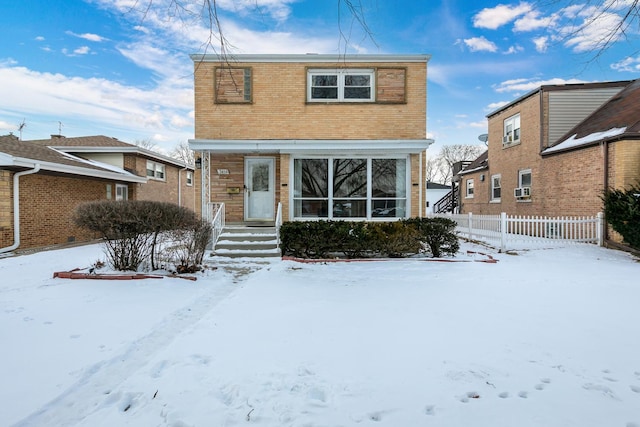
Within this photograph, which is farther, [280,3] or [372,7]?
[280,3]

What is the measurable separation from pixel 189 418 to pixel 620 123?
15.8 meters

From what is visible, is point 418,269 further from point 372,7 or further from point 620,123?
point 620,123

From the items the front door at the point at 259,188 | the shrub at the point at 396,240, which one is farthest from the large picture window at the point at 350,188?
the shrub at the point at 396,240

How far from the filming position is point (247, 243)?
9477 millimetres

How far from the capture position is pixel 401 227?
8.98 meters

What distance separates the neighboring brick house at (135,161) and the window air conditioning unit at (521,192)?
694 inches

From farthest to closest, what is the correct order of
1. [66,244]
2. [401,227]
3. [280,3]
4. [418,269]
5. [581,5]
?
[66,244] < [401,227] < [418,269] < [280,3] < [581,5]

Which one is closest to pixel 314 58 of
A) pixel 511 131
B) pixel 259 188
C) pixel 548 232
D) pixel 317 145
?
pixel 317 145

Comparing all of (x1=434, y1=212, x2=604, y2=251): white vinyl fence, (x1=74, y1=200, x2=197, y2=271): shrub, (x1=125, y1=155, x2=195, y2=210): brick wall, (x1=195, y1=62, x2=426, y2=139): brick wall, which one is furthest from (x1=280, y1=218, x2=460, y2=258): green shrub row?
(x1=125, y1=155, x2=195, y2=210): brick wall

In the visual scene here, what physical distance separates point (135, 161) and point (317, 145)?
507 inches

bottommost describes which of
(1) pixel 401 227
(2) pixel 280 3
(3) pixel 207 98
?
(1) pixel 401 227

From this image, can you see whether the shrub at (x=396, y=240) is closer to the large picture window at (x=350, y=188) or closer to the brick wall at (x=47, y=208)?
the large picture window at (x=350, y=188)

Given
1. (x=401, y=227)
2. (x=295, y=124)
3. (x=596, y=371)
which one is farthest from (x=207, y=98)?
(x=596, y=371)

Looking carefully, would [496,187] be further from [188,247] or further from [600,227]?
[188,247]
